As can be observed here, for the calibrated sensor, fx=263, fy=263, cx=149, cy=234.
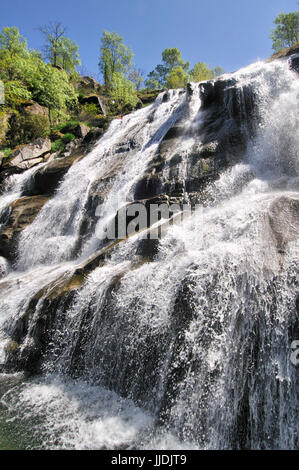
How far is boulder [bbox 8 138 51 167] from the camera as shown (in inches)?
691

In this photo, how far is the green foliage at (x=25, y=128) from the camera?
22.1 meters

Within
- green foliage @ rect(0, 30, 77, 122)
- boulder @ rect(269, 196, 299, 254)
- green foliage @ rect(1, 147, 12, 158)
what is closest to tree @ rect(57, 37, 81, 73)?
green foliage @ rect(0, 30, 77, 122)

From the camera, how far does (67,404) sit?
15.9 ft

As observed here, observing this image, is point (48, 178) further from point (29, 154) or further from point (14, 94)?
point (14, 94)

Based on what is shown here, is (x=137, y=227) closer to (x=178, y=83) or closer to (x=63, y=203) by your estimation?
(x=63, y=203)

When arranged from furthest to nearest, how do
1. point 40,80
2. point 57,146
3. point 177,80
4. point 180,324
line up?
1. point 177,80
2. point 40,80
3. point 57,146
4. point 180,324

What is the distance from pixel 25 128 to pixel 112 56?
85.7 feet

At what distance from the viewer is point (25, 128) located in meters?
22.4

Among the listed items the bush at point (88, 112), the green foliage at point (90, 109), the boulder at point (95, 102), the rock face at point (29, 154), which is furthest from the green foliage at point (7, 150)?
the boulder at point (95, 102)

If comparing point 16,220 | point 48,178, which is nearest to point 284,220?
point 16,220

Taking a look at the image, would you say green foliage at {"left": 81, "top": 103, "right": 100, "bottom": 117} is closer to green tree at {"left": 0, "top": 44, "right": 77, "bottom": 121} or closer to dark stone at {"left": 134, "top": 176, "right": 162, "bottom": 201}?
green tree at {"left": 0, "top": 44, "right": 77, "bottom": 121}

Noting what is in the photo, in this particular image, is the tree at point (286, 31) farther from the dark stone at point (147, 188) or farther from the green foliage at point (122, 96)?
the dark stone at point (147, 188)

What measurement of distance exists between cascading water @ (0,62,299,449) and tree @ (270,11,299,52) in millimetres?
41606

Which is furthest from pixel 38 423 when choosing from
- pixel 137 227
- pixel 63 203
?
pixel 63 203
